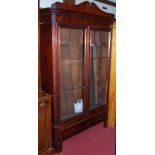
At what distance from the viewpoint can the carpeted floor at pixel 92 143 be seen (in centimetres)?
246

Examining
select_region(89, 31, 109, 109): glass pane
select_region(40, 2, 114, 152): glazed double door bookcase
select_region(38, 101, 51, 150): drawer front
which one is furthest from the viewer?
select_region(89, 31, 109, 109): glass pane

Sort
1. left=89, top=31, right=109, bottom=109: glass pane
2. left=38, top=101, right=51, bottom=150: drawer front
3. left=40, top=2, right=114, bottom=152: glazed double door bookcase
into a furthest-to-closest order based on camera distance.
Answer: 1. left=89, top=31, right=109, bottom=109: glass pane
2. left=40, top=2, right=114, bottom=152: glazed double door bookcase
3. left=38, top=101, right=51, bottom=150: drawer front

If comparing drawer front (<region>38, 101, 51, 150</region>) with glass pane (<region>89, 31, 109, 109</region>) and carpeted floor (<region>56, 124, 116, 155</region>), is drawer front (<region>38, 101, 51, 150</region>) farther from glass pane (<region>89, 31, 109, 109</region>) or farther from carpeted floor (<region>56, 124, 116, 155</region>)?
glass pane (<region>89, 31, 109, 109</region>)

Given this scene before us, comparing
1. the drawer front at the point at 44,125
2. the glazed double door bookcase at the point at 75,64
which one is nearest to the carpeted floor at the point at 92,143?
the glazed double door bookcase at the point at 75,64

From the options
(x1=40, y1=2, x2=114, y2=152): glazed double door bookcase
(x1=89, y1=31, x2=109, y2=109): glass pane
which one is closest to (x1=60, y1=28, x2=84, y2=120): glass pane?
(x1=40, y1=2, x2=114, y2=152): glazed double door bookcase

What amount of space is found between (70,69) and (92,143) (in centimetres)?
107

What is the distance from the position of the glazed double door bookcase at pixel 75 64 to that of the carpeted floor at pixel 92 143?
0.12 m

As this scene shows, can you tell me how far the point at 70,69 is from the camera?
2.70 meters

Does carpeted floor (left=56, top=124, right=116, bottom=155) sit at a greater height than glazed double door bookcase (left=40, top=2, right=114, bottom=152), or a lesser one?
lesser

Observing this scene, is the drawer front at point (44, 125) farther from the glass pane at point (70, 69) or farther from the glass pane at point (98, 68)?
the glass pane at point (98, 68)

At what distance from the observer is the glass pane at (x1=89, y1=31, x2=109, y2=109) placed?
117 inches

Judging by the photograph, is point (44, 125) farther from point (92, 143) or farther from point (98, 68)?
point (98, 68)
